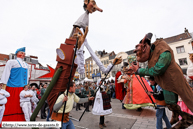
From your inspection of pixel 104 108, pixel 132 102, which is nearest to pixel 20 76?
pixel 104 108

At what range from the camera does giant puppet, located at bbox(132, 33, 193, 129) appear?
158 centimetres

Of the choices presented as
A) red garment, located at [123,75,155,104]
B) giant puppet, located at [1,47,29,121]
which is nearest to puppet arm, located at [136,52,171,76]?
giant puppet, located at [1,47,29,121]

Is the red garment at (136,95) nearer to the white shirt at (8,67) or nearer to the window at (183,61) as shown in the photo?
the white shirt at (8,67)

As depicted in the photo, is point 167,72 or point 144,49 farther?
point 144,49

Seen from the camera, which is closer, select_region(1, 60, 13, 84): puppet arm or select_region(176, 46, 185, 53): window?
select_region(1, 60, 13, 84): puppet arm

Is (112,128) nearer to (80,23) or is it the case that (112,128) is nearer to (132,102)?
(132,102)

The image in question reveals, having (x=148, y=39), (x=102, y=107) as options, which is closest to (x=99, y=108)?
(x=102, y=107)

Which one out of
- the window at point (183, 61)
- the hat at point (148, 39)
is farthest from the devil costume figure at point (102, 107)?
the window at point (183, 61)

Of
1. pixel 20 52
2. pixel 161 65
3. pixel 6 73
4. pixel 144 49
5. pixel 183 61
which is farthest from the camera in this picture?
pixel 183 61

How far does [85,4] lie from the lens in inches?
84.4

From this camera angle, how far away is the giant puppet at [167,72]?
1575mm

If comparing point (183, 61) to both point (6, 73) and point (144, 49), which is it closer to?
point (144, 49)

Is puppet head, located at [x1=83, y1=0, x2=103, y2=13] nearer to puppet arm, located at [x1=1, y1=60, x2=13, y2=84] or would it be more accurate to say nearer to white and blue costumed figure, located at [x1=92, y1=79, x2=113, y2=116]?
puppet arm, located at [x1=1, y1=60, x2=13, y2=84]

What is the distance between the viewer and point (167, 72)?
1629mm
